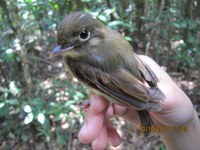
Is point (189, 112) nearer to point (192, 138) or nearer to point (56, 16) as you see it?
point (192, 138)

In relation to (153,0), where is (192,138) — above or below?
below

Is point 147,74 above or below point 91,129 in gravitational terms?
above

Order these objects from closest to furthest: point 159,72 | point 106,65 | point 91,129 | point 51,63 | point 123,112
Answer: point 91,129 < point 106,65 < point 159,72 < point 123,112 < point 51,63

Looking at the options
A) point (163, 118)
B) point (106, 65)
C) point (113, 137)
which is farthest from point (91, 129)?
point (163, 118)

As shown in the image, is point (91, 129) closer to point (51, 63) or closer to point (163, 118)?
point (163, 118)

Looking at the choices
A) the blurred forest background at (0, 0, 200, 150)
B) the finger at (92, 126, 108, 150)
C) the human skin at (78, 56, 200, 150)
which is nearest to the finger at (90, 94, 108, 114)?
the human skin at (78, 56, 200, 150)

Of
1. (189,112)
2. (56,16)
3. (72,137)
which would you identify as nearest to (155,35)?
(56,16)

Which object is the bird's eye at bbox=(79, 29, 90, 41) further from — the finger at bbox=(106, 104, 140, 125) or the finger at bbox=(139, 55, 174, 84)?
the finger at bbox=(106, 104, 140, 125)
